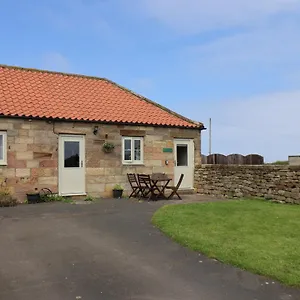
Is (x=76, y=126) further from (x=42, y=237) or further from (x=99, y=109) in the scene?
(x=42, y=237)

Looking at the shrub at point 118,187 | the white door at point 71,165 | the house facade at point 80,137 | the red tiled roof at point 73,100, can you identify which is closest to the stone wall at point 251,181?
the house facade at point 80,137

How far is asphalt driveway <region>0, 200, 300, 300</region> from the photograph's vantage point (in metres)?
4.44

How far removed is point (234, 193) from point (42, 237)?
29.3 ft

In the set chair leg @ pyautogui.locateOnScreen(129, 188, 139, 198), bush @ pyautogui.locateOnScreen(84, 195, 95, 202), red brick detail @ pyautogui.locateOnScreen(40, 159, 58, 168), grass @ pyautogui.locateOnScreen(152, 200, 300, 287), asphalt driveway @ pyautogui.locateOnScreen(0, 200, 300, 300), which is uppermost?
red brick detail @ pyautogui.locateOnScreen(40, 159, 58, 168)

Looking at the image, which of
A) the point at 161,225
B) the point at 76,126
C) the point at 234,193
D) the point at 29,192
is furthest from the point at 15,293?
the point at 234,193

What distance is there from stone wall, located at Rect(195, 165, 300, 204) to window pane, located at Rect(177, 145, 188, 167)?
0.64m

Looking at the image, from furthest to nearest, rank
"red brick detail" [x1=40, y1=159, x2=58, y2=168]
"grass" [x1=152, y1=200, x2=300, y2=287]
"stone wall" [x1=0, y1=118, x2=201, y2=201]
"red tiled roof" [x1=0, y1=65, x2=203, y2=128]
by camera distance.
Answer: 1. "red tiled roof" [x1=0, y1=65, x2=203, y2=128]
2. "red brick detail" [x1=40, y1=159, x2=58, y2=168]
3. "stone wall" [x1=0, y1=118, x2=201, y2=201]
4. "grass" [x1=152, y1=200, x2=300, y2=287]

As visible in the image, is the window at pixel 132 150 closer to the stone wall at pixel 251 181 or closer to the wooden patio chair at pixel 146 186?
the wooden patio chair at pixel 146 186

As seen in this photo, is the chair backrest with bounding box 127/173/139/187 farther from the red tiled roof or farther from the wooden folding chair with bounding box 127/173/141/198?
the red tiled roof

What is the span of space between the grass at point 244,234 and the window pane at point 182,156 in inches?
207

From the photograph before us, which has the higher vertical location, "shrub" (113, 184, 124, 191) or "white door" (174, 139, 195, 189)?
"white door" (174, 139, 195, 189)

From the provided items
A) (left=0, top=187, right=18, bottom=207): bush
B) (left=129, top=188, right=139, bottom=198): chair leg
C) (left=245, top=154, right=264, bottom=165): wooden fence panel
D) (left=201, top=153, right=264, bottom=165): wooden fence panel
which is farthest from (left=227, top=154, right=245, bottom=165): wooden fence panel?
(left=0, top=187, right=18, bottom=207): bush

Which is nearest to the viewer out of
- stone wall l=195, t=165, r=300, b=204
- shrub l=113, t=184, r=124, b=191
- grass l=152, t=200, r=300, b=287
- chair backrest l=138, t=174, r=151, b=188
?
grass l=152, t=200, r=300, b=287

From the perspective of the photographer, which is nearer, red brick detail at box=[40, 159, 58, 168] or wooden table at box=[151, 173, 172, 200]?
red brick detail at box=[40, 159, 58, 168]
